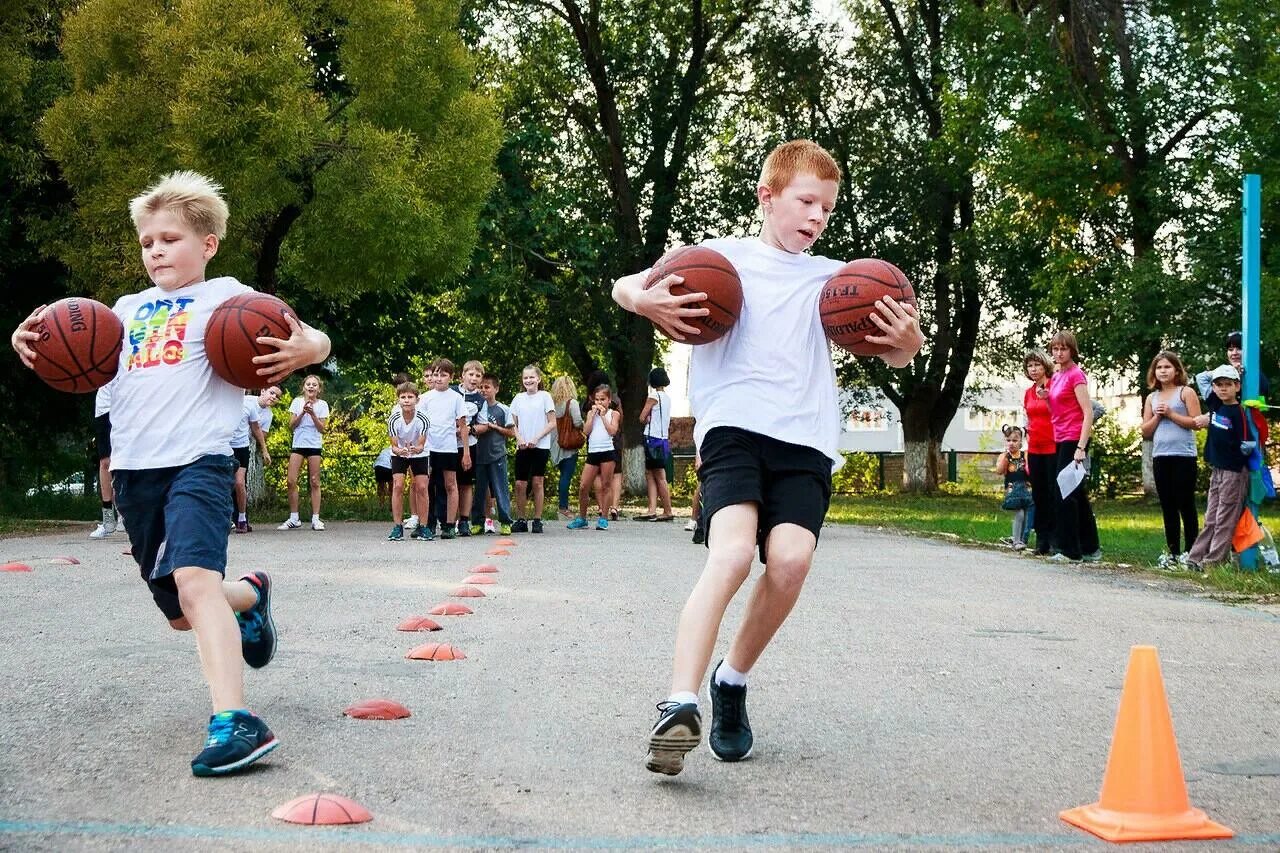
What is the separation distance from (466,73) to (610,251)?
35.5 ft

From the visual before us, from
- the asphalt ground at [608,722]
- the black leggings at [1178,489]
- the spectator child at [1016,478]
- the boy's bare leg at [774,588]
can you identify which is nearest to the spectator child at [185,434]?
the asphalt ground at [608,722]

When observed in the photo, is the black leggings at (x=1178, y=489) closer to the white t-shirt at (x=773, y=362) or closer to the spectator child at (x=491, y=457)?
the spectator child at (x=491, y=457)

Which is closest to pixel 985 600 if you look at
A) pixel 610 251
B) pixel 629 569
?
pixel 629 569

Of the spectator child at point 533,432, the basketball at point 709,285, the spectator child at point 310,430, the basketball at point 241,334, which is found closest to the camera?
the basketball at point 709,285

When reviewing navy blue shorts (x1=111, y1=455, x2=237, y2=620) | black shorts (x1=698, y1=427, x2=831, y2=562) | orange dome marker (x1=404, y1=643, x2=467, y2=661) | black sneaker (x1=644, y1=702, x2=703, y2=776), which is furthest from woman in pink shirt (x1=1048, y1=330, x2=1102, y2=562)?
navy blue shorts (x1=111, y1=455, x2=237, y2=620)

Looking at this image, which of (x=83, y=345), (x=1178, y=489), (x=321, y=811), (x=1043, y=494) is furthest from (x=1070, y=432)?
(x=321, y=811)

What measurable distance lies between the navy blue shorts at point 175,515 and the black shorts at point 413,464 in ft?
34.3

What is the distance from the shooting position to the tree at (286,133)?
1814 cm

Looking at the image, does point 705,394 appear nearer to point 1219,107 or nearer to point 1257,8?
point 1257,8

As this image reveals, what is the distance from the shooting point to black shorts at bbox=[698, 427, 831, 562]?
179 inches

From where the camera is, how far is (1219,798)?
13.5 feet

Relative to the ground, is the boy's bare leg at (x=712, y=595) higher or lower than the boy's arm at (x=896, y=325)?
lower

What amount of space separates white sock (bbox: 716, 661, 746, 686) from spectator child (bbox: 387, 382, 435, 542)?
10796 millimetres

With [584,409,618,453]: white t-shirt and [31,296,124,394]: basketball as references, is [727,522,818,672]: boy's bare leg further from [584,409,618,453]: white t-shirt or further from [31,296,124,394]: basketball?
[584,409,618,453]: white t-shirt
